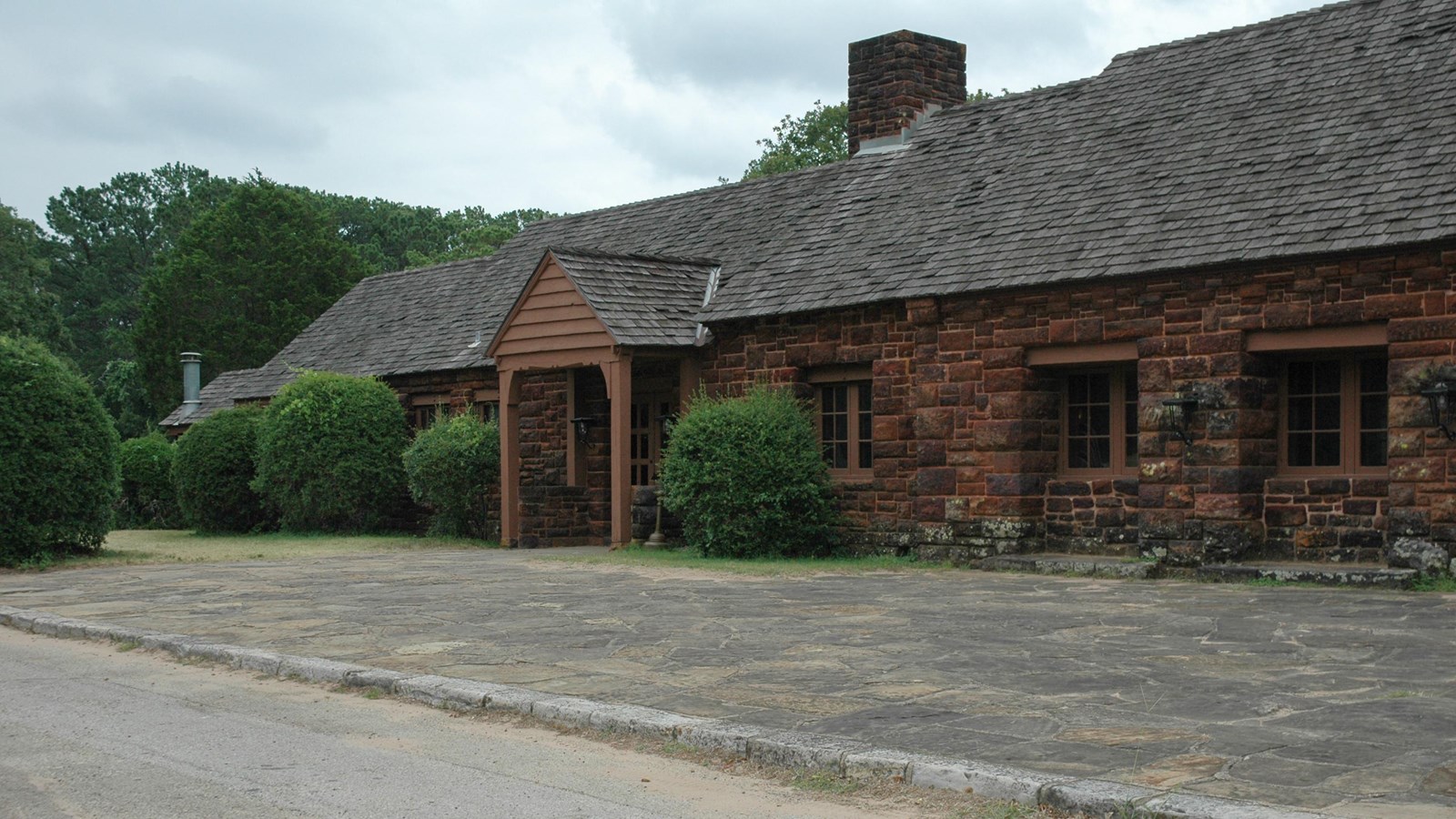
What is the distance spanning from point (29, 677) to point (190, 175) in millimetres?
70455

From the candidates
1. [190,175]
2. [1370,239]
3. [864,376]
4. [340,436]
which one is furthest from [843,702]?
[190,175]

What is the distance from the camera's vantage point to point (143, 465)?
30.7 metres

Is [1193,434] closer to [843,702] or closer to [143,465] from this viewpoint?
[843,702]

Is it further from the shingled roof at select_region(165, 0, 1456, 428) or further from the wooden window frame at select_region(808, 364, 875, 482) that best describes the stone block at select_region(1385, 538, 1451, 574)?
the wooden window frame at select_region(808, 364, 875, 482)

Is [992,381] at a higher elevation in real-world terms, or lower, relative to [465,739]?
higher

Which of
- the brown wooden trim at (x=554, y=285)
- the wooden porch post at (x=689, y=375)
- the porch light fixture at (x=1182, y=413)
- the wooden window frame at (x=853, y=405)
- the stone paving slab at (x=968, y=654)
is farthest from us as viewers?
the wooden porch post at (x=689, y=375)

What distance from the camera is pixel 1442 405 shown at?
12.8 meters

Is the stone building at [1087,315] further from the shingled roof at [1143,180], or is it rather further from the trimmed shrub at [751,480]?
the trimmed shrub at [751,480]

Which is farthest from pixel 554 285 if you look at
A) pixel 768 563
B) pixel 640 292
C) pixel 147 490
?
pixel 147 490

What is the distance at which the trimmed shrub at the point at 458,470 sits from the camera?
73.1 feet

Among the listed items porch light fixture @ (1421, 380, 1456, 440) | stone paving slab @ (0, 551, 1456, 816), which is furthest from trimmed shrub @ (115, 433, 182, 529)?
porch light fixture @ (1421, 380, 1456, 440)

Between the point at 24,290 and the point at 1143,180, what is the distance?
49.0 metres

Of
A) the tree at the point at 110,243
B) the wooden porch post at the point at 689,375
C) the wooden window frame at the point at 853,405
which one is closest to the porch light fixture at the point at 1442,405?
the wooden window frame at the point at 853,405

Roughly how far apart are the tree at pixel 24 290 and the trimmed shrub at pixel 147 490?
21638 mm
